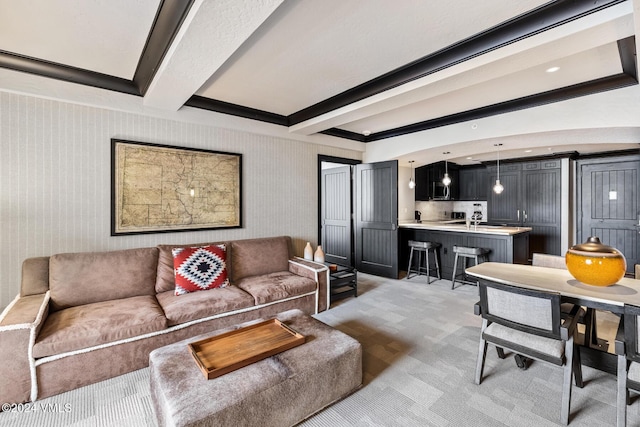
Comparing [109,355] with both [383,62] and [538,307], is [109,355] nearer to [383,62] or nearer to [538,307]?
[538,307]

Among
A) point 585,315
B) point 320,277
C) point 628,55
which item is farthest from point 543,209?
point 320,277

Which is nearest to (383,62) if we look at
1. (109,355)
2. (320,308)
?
(320,308)

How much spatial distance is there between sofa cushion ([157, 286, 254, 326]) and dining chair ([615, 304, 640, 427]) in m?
2.78

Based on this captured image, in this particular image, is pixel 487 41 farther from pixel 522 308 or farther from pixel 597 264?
pixel 522 308

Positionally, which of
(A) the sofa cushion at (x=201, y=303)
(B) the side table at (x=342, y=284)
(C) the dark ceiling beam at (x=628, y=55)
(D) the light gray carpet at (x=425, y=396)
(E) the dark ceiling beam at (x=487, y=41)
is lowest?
(D) the light gray carpet at (x=425, y=396)

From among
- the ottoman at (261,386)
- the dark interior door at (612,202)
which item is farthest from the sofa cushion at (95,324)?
the dark interior door at (612,202)

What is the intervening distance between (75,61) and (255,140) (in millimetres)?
2031

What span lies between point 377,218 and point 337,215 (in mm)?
952

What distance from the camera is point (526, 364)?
2.35 meters

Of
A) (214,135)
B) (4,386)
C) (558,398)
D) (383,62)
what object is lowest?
(558,398)

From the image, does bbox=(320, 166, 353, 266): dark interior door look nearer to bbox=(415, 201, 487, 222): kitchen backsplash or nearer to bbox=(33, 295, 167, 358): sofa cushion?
bbox=(415, 201, 487, 222): kitchen backsplash

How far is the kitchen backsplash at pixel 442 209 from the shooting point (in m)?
7.15

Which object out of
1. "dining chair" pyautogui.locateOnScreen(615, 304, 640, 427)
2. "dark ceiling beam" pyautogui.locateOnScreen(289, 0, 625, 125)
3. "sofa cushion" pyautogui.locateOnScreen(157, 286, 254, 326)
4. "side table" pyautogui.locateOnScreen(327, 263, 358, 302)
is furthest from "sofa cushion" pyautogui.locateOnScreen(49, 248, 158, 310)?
"dining chair" pyautogui.locateOnScreen(615, 304, 640, 427)

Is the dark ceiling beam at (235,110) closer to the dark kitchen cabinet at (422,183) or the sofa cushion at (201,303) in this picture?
the sofa cushion at (201,303)
